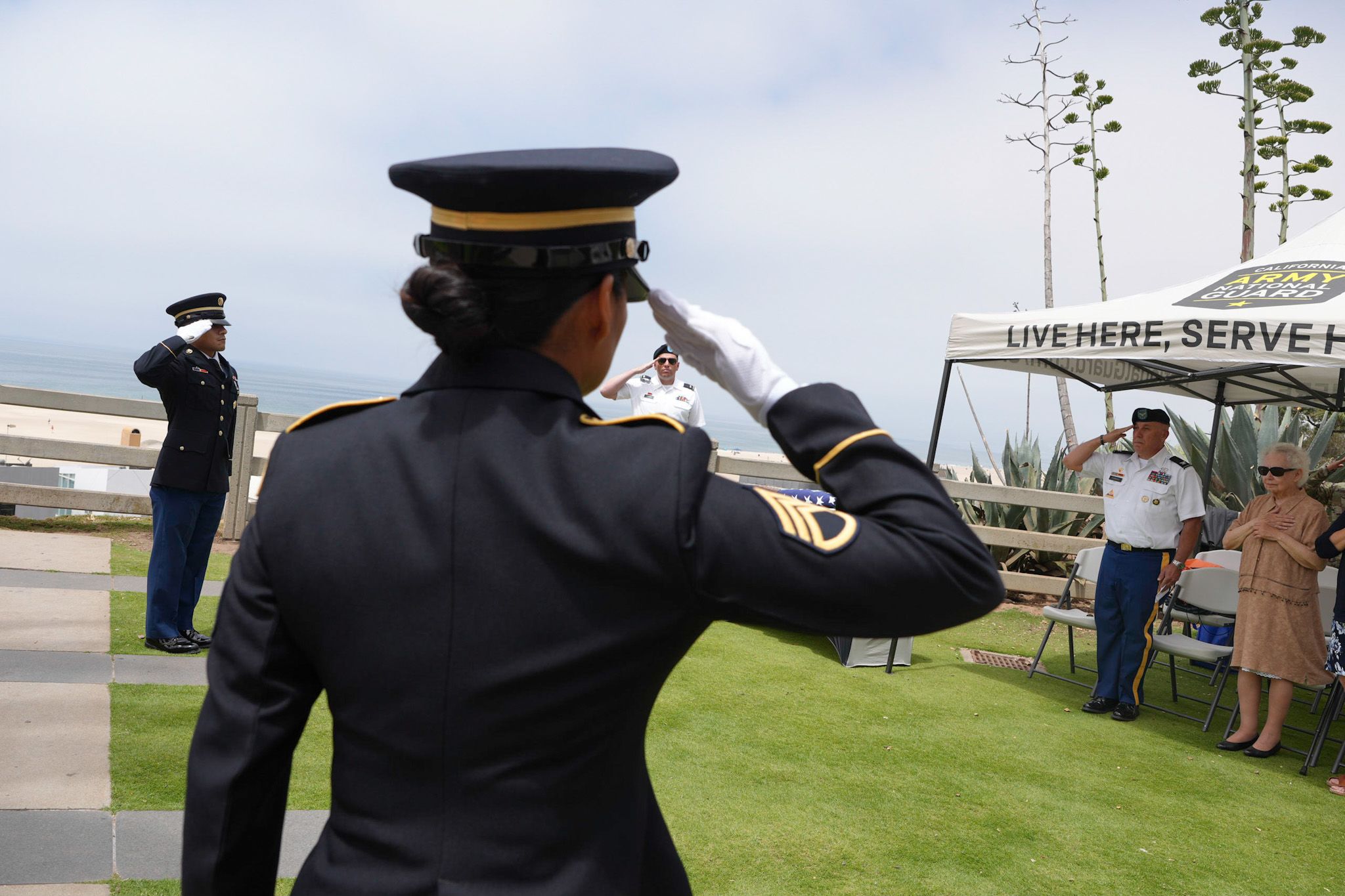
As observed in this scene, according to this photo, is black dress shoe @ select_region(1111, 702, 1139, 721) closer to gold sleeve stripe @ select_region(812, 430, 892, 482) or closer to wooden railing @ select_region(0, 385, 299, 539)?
gold sleeve stripe @ select_region(812, 430, 892, 482)

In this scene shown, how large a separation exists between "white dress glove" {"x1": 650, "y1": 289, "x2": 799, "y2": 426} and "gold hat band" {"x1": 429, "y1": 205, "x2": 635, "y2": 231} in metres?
0.13


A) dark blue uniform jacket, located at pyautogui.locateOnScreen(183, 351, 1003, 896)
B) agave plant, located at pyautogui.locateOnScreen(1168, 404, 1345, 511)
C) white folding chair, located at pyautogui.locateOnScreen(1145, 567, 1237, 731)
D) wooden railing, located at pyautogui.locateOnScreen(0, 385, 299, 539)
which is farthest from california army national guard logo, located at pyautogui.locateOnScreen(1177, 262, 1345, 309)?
wooden railing, located at pyautogui.locateOnScreen(0, 385, 299, 539)

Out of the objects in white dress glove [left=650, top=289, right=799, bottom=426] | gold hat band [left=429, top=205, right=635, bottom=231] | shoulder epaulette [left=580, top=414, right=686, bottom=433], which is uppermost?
gold hat band [left=429, top=205, right=635, bottom=231]

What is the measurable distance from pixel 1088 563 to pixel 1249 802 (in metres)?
2.77

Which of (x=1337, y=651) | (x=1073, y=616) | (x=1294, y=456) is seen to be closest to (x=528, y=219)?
(x=1337, y=651)

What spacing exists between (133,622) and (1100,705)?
5.84 m

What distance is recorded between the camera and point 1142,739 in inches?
224

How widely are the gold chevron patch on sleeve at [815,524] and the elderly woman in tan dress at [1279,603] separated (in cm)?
544

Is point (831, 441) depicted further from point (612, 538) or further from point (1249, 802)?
point (1249, 802)

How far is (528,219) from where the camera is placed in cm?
101

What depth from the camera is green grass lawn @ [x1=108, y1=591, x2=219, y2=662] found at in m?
5.23

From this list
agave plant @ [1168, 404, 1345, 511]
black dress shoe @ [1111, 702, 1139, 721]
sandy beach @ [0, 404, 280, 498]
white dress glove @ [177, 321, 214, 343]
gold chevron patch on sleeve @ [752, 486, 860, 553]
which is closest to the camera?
gold chevron patch on sleeve @ [752, 486, 860, 553]

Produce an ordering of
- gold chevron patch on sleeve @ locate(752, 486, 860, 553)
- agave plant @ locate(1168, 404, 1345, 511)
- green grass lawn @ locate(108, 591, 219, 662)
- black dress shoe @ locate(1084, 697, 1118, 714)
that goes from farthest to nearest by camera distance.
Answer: agave plant @ locate(1168, 404, 1345, 511) < black dress shoe @ locate(1084, 697, 1118, 714) < green grass lawn @ locate(108, 591, 219, 662) < gold chevron patch on sleeve @ locate(752, 486, 860, 553)

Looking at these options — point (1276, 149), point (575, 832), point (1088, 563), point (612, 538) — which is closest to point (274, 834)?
point (575, 832)
